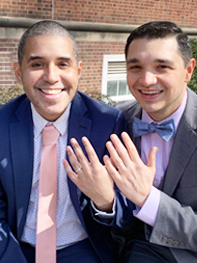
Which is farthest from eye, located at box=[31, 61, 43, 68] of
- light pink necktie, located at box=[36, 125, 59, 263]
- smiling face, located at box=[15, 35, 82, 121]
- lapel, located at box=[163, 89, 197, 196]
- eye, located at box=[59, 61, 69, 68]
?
lapel, located at box=[163, 89, 197, 196]

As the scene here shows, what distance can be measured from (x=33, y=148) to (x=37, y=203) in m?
0.35

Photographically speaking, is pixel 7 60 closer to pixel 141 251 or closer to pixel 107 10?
pixel 107 10

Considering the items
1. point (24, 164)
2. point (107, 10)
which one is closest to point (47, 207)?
point (24, 164)

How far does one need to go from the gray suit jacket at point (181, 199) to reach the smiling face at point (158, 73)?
138mm

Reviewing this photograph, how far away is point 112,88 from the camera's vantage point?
8.08m

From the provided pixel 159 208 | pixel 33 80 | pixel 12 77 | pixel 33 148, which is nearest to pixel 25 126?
pixel 33 148

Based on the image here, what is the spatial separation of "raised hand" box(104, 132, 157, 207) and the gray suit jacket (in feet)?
0.68

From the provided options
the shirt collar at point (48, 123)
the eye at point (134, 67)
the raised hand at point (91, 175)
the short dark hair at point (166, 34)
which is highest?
the short dark hair at point (166, 34)

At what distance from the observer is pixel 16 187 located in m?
2.01

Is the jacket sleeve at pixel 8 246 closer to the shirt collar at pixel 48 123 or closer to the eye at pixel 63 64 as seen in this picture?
the shirt collar at pixel 48 123

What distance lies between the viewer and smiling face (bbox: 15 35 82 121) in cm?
195

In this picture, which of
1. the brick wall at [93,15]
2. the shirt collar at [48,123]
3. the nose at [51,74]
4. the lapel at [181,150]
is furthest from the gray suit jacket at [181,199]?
the brick wall at [93,15]

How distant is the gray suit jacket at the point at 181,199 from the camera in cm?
184

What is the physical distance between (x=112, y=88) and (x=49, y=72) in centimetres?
620
